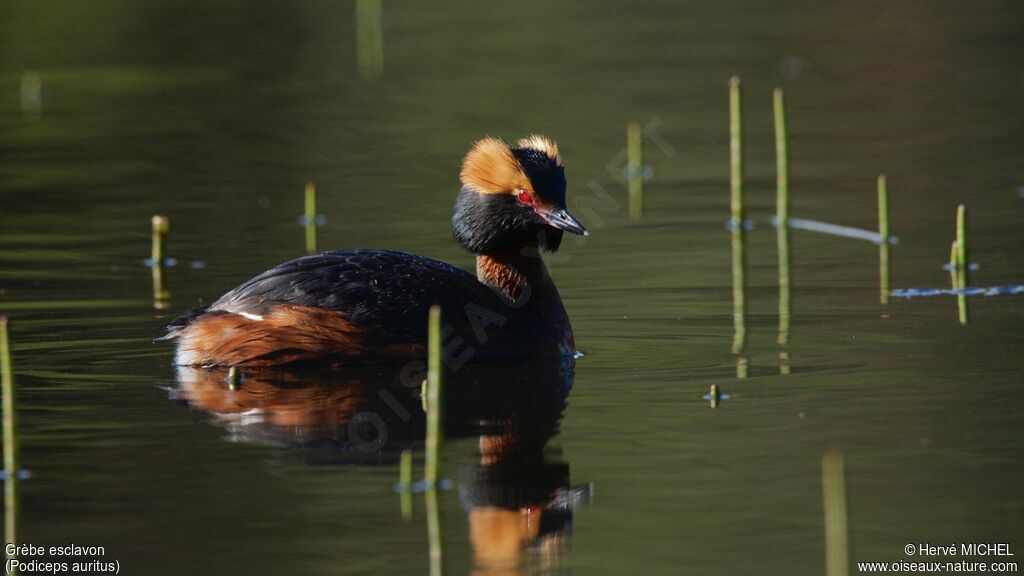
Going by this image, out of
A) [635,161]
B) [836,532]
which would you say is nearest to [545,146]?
[836,532]

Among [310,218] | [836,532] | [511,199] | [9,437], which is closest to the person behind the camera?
[836,532]

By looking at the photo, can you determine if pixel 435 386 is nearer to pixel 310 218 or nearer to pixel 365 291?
pixel 365 291

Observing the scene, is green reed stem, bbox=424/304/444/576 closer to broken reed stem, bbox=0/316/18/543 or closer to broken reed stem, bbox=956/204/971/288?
broken reed stem, bbox=0/316/18/543

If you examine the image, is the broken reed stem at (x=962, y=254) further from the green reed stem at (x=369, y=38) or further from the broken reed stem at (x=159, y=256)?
the green reed stem at (x=369, y=38)

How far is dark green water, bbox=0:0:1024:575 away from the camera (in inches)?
228

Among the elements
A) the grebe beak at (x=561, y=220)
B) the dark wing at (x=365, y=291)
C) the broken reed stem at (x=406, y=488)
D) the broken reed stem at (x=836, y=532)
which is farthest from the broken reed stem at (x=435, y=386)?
the grebe beak at (x=561, y=220)

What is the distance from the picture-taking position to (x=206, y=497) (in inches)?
240

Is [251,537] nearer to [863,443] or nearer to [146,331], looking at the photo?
[863,443]

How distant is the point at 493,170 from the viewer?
8.84 meters

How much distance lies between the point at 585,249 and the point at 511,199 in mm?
2676

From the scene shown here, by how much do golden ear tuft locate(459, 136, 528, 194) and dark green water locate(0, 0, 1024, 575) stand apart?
975mm

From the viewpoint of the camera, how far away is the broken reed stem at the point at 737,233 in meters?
9.04

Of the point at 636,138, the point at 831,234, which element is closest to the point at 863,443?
the point at 831,234

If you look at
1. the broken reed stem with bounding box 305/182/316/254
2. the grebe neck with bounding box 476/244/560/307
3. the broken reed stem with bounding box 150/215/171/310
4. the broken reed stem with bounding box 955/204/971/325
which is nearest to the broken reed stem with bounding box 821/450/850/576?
the grebe neck with bounding box 476/244/560/307
